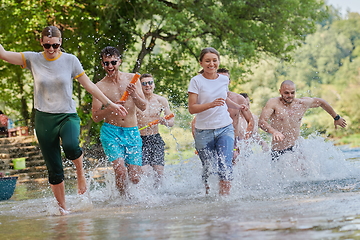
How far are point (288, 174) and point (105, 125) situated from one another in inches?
134

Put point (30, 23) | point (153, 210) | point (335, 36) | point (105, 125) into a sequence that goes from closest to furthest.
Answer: point (153, 210) → point (105, 125) → point (30, 23) → point (335, 36)

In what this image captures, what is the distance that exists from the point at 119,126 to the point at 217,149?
1268 millimetres

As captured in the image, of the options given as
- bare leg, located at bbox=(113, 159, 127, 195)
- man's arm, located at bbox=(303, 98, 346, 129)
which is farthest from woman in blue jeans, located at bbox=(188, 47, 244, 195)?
man's arm, located at bbox=(303, 98, 346, 129)

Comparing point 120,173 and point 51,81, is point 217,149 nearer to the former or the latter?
point 120,173

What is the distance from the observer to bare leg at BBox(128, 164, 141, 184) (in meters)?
7.57

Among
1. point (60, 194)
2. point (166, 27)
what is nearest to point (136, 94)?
point (60, 194)

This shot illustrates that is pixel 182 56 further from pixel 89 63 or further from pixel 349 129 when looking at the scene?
pixel 349 129

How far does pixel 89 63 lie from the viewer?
25141 millimetres

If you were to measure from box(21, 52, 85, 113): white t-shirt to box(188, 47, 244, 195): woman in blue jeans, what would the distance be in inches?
60.7

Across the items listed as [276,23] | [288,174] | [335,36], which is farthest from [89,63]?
[335,36]

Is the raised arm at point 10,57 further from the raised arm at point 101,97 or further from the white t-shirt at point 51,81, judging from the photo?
the raised arm at point 101,97

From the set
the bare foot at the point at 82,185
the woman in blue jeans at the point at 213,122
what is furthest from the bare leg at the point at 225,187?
the bare foot at the point at 82,185

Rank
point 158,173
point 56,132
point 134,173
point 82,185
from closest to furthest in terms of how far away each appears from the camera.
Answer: point 56,132 → point 82,185 → point 134,173 → point 158,173

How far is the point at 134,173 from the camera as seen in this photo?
7594mm
